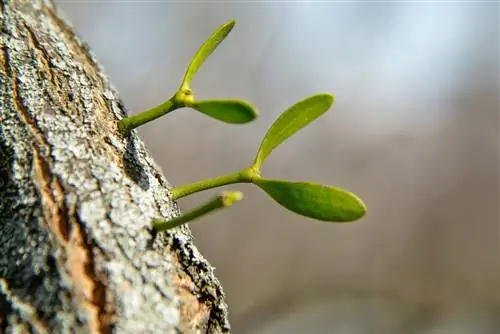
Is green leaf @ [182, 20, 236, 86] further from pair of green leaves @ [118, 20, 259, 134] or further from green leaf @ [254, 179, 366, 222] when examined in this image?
green leaf @ [254, 179, 366, 222]

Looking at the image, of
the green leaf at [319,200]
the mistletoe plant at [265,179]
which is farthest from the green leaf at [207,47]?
the green leaf at [319,200]

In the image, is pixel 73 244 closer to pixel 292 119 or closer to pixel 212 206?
pixel 212 206

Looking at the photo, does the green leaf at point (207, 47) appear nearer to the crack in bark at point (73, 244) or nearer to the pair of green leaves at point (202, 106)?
the pair of green leaves at point (202, 106)

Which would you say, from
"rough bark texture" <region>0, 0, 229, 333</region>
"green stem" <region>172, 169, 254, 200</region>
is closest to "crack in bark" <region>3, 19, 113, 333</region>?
"rough bark texture" <region>0, 0, 229, 333</region>

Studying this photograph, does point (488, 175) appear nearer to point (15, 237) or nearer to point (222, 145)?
point (222, 145)

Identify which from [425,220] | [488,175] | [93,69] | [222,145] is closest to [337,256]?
[425,220]

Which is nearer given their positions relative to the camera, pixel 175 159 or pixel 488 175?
pixel 175 159
